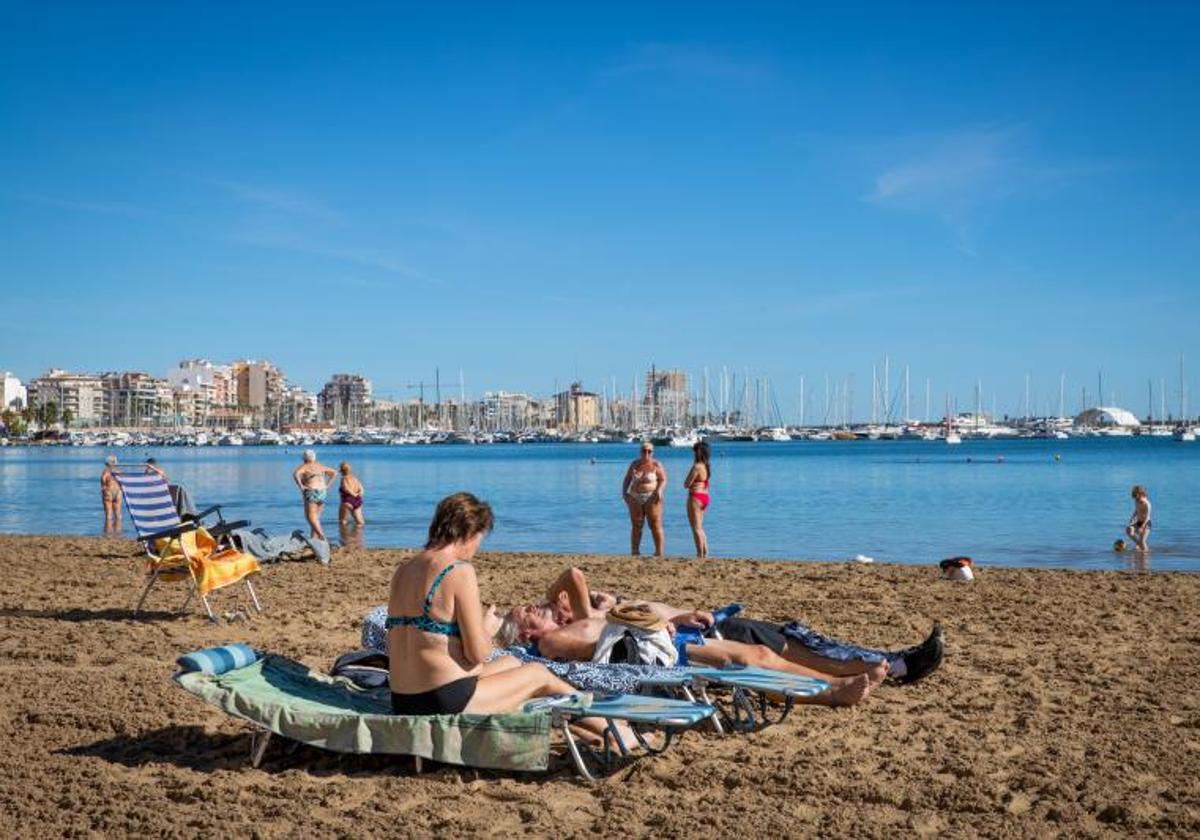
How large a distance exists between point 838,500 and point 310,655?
2731cm

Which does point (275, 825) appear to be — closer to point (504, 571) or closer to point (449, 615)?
point (449, 615)

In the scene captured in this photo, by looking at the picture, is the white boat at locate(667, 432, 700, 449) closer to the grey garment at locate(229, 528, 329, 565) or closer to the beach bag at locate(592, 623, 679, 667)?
the grey garment at locate(229, 528, 329, 565)

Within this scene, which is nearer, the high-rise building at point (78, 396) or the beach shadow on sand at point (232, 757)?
the beach shadow on sand at point (232, 757)

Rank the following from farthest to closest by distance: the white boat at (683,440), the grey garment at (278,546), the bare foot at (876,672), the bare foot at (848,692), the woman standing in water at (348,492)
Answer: the white boat at (683,440)
the woman standing in water at (348,492)
the grey garment at (278,546)
the bare foot at (876,672)
the bare foot at (848,692)

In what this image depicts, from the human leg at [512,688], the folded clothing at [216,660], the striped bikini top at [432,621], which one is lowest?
the human leg at [512,688]

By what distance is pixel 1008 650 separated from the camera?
8227 millimetres

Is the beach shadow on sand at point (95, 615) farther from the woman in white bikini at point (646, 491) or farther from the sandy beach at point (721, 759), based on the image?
the woman in white bikini at point (646, 491)

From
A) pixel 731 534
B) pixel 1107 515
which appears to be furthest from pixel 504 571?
pixel 1107 515

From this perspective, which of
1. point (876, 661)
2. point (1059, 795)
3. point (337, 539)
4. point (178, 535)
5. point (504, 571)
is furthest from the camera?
point (337, 539)

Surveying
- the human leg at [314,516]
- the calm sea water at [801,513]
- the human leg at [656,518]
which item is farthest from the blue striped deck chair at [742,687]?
the calm sea water at [801,513]

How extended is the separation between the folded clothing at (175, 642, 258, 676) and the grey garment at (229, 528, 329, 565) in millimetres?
7324

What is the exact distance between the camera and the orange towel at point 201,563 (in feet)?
30.7

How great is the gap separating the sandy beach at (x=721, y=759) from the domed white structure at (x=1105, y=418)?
6532 inches

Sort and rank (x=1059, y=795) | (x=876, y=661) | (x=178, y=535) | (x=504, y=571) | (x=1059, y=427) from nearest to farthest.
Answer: (x=1059, y=795) → (x=876, y=661) → (x=178, y=535) → (x=504, y=571) → (x=1059, y=427)
